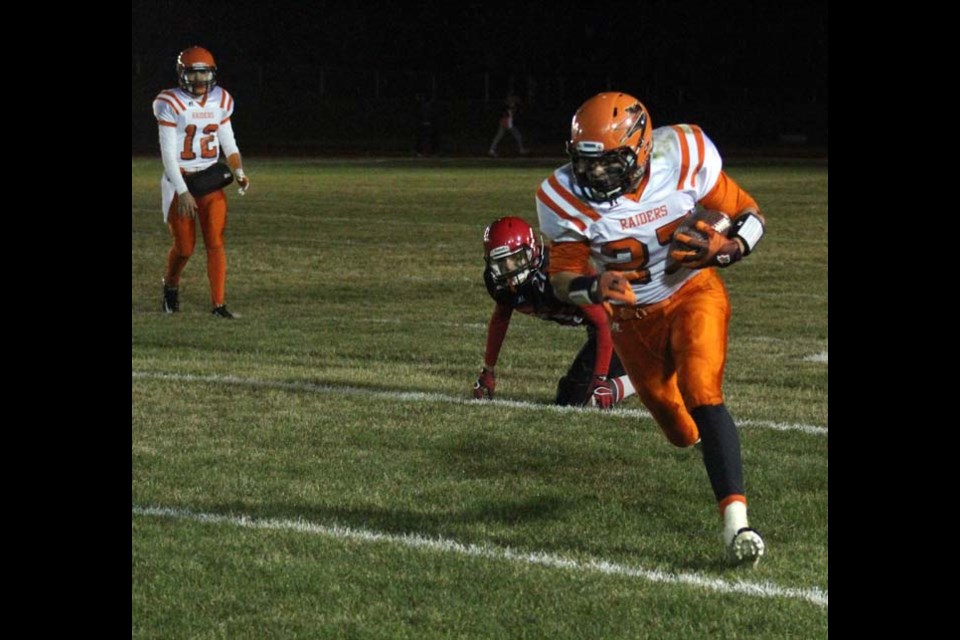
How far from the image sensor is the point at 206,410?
316 inches

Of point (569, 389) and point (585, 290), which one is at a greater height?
point (585, 290)

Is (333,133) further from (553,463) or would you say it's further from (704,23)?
(553,463)

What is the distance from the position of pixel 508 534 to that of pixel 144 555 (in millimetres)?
1295

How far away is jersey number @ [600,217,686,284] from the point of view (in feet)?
19.6

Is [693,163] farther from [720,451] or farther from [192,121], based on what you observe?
[192,121]

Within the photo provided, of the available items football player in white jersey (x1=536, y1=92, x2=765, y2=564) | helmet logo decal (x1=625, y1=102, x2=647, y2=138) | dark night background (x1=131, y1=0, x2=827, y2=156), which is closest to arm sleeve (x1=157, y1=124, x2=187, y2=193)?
football player in white jersey (x1=536, y1=92, x2=765, y2=564)

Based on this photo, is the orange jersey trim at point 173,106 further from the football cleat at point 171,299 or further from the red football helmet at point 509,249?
the red football helmet at point 509,249

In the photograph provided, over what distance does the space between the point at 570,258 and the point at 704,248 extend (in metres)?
0.54

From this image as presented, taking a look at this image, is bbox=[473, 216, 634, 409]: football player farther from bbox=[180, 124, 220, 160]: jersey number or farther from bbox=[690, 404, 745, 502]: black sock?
bbox=[180, 124, 220, 160]: jersey number

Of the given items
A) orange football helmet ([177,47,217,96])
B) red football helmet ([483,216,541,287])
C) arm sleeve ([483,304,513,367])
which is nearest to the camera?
red football helmet ([483,216,541,287])

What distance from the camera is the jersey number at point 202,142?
1218 centimetres

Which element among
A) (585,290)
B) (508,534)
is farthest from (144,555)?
(585,290)

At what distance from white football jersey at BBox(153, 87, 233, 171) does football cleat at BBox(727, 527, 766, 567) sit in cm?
775

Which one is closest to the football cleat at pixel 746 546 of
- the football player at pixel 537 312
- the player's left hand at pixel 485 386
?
the football player at pixel 537 312
